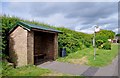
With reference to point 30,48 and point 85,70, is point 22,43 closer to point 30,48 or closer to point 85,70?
point 30,48

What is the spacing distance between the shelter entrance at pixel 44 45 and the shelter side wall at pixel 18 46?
10.0 feet

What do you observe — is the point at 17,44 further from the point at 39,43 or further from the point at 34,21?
the point at 34,21

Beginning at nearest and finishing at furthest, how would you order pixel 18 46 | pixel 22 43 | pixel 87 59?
1. pixel 22 43
2. pixel 18 46
3. pixel 87 59

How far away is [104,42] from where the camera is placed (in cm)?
2844

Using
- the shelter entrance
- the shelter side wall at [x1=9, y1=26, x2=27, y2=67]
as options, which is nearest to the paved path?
the shelter side wall at [x1=9, y1=26, x2=27, y2=67]

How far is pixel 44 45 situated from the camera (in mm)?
13695

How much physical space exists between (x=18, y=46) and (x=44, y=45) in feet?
13.3

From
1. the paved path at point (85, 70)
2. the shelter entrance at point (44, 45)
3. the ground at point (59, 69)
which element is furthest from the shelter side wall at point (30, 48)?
the shelter entrance at point (44, 45)

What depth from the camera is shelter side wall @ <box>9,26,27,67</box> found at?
9.63 meters

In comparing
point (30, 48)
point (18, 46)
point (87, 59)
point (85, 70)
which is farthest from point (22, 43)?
point (87, 59)

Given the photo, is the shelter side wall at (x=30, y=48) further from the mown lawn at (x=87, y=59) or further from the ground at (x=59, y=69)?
the mown lawn at (x=87, y=59)

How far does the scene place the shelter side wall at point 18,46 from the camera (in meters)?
9.63

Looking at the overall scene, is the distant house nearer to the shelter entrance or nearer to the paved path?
the paved path

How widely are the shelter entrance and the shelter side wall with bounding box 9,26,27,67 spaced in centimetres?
305
